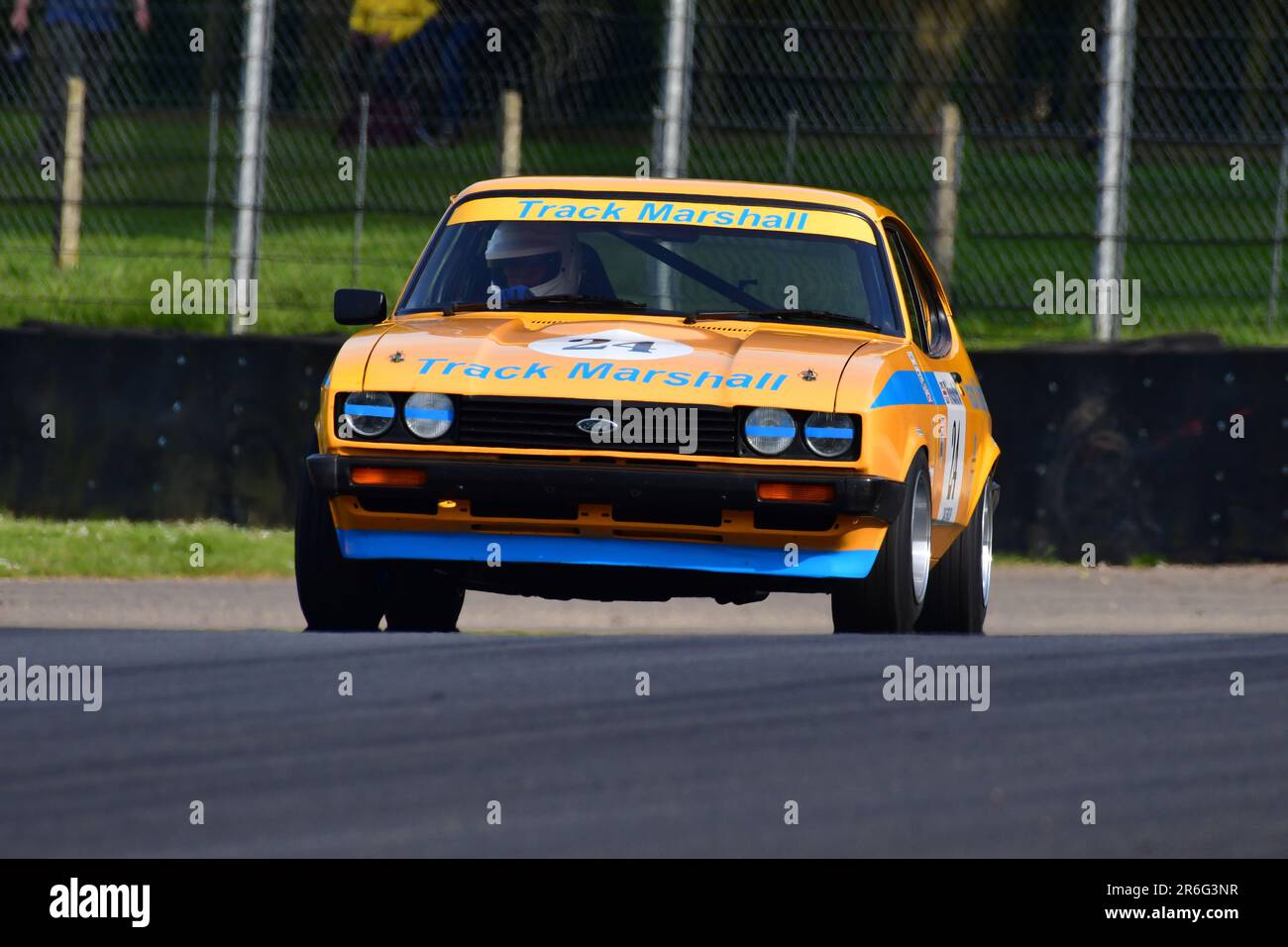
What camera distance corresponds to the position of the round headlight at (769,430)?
7.19 meters

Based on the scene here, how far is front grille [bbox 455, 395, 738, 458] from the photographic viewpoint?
717cm

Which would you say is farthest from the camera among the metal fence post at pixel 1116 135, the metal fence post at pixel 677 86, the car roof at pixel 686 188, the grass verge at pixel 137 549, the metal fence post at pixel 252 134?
the metal fence post at pixel 252 134

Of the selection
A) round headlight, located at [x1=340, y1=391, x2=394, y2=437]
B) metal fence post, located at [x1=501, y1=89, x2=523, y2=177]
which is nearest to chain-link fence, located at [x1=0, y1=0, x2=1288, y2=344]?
metal fence post, located at [x1=501, y1=89, x2=523, y2=177]

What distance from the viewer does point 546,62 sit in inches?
607

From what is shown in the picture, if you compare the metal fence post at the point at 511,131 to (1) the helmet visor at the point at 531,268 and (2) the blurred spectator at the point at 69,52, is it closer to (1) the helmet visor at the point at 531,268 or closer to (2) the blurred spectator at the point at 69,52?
(2) the blurred spectator at the point at 69,52

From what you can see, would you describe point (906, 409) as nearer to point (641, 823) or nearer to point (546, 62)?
point (641, 823)

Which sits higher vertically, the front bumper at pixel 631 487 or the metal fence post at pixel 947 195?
the metal fence post at pixel 947 195

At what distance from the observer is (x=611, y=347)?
740 cm

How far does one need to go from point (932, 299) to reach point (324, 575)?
9.60ft

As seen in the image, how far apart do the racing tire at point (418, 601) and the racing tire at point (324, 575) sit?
30 cm

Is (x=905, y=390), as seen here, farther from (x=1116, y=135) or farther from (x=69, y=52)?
(x=69, y=52)

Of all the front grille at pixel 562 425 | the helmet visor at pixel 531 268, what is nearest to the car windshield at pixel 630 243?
the helmet visor at pixel 531 268

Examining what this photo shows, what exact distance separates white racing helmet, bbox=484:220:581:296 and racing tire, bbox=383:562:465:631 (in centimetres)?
109
